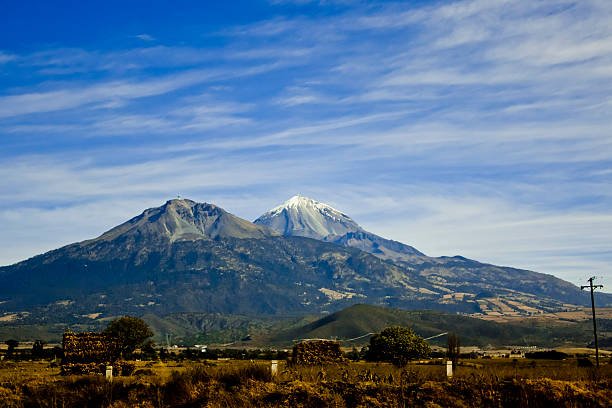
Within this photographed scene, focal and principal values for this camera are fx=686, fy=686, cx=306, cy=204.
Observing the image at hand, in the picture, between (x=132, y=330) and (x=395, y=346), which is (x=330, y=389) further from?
(x=132, y=330)

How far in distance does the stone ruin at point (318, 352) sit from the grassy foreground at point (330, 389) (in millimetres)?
18994

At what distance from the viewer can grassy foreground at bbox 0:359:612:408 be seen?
24.8m

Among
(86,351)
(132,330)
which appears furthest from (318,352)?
(132,330)

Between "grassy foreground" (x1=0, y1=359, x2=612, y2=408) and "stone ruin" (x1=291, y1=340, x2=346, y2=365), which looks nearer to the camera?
"grassy foreground" (x1=0, y1=359, x2=612, y2=408)

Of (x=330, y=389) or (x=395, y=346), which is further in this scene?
(x=395, y=346)

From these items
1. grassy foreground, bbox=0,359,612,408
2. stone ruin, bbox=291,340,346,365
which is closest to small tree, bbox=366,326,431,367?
stone ruin, bbox=291,340,346,365

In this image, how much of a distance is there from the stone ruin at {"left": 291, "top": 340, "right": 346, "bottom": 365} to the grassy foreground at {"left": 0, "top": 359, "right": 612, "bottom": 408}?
18994 mm

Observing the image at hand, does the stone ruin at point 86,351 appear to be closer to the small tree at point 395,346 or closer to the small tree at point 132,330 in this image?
the small tree at point 395,346

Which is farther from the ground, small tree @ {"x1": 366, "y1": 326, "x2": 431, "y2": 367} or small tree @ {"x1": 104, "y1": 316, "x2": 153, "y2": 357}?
small tree @ {"x1": 104, "y1": 316, "x2": 153, "y2": 357}

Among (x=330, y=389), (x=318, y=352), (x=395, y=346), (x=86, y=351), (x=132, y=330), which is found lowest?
(x=395, y=346)

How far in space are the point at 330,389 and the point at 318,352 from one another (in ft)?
74.7

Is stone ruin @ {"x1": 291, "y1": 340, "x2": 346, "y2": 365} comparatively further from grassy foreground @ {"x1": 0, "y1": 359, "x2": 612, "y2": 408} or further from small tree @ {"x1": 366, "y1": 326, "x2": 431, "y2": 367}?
small tree @ {"x1": 366, "y1": 326, "x2": 431, "y2": 367}

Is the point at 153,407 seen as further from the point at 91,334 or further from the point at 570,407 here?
the point at 91,334

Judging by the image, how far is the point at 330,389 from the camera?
26.1m
